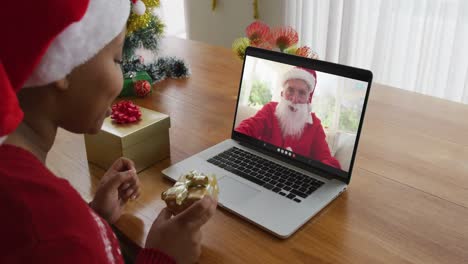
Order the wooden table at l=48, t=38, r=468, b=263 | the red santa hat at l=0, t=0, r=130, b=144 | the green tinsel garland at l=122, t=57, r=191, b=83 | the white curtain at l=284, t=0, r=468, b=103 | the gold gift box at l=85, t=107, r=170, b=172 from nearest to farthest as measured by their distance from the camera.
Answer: the red santa hat at l=0, t=0, r=130, b=144 < the wooden table at l=48, t=38, r=468, b=263 < the gold gift box at l=85, t=107, r=170, b=172 < the green tinsel garland at l=122, t=57, r=191, b=83 < the white curtain at l=284, t=0, r=468, b=103

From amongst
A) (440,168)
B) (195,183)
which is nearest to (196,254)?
(195,183)

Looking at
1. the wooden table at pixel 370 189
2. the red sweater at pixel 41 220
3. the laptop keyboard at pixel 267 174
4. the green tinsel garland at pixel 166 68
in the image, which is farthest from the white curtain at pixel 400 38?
the red sweater at pixel 41 220

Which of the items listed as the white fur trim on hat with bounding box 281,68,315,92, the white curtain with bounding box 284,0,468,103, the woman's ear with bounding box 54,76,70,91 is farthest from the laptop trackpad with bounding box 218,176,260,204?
the white curtain with bounding box 284,0,468,103

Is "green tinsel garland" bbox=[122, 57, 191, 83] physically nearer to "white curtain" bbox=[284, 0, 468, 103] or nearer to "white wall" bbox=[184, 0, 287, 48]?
"white curtain" bbox=[284, 0, 468, 103]

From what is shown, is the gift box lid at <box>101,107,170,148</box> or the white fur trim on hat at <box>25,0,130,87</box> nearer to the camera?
the white fur trim on hat at <box>25,0,130,87</box>

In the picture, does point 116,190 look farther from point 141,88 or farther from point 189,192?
point 141,88

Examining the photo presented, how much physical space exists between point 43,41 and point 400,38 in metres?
1.92

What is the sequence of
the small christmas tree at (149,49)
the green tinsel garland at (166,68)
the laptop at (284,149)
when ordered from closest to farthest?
1. the laptop at (284,149)
2. the small christmas tree at (149,49)
3. the green tinsel garland at (166,68)

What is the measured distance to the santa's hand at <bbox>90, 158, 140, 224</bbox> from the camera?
85 cm

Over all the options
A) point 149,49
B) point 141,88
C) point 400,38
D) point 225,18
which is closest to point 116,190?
point 141,88

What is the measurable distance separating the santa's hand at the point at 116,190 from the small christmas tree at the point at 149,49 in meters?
0.50

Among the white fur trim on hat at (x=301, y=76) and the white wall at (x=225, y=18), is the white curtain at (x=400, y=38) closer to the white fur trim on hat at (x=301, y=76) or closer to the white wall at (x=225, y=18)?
the white wall at (x=225, y=18)

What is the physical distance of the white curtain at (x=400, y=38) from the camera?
195 centimetres

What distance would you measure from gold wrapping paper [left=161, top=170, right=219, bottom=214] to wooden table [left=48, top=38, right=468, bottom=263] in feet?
0.24
